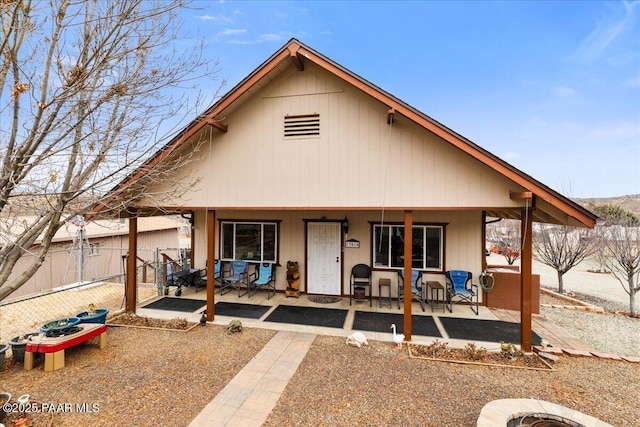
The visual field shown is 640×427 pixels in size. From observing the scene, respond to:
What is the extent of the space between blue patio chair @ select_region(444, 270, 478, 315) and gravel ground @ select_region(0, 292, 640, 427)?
2.61 metres

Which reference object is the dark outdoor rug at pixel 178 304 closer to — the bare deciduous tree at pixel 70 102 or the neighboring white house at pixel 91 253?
the neighboring white house at pixel 91 253

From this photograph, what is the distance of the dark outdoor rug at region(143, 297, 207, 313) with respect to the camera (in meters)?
7.86

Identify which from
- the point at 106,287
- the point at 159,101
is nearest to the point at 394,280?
the point at 159,101

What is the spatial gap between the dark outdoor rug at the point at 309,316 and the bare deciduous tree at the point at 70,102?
471 cm

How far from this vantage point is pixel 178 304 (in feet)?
27.0

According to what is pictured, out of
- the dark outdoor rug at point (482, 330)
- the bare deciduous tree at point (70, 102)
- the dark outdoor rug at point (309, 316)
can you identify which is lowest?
the dark outdoor rug at point (482, 330)

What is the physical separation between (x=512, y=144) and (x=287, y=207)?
29701mm

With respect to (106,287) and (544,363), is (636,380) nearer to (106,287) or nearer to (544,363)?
(544,363)

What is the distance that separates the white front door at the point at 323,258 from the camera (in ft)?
29.7

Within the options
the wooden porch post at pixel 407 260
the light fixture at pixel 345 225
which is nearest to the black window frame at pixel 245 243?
the light fixture at pixel 345 225

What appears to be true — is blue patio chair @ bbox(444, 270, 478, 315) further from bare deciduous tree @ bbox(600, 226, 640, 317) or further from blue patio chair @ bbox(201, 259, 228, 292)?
blue patio chair @ bbox(201, 259, 228, 292)

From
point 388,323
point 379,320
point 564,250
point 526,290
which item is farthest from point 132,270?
point 564,250

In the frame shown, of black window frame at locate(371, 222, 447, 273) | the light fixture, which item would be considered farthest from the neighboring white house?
black window frame at locate(371, 222, 447, 273)

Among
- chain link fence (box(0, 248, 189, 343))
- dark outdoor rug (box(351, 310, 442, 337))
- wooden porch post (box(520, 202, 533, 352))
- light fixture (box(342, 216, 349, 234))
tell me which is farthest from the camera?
light fixture (box(342, 216, 349, 234))
